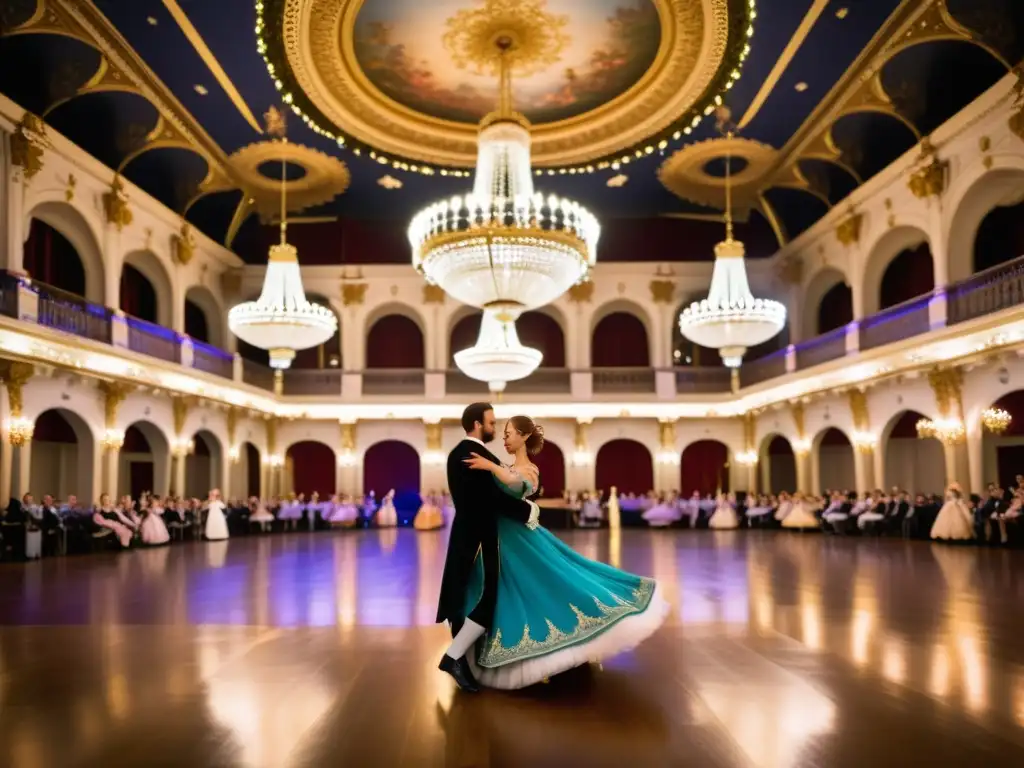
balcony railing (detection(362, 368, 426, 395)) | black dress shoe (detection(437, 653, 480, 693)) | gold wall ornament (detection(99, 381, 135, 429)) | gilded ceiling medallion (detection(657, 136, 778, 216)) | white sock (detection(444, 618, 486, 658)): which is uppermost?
gilded ceiling medallion (detection(657, 136, 778, 216))

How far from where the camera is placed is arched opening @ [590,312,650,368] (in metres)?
24.9

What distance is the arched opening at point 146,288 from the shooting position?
18.3m

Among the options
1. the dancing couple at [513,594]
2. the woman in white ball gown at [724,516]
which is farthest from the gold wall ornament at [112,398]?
the woman in white ball gown at [724,516]

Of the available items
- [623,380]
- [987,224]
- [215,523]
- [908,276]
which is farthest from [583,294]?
[215,523]

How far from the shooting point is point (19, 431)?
42.1ft

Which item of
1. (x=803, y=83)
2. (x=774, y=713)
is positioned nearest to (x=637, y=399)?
(x=803, y=83)

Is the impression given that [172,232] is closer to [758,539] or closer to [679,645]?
[758,539]

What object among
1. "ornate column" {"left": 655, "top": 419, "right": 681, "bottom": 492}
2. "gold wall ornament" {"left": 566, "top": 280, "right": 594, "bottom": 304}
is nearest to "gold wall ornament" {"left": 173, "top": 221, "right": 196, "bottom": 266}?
"gold wall ornament" {"left": 566, "top": 280, "right": 594, "bottom": 304}

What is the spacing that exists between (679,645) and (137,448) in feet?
61.7

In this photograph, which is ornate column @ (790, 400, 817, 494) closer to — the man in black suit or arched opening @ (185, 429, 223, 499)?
arched opening @ (185, 429, 223, 499)

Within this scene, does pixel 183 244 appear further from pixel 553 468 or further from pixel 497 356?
pixel 553 468

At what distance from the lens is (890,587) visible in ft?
26.1

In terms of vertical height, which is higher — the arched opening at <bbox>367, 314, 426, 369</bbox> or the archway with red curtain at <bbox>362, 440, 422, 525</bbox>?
the arched opening at <bbox>367, 314, 426, 369</bbox>

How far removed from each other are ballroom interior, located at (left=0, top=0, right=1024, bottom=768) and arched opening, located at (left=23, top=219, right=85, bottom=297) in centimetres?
7
